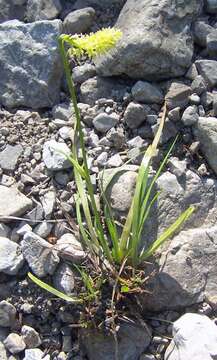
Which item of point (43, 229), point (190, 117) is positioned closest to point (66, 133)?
point (43, 229)

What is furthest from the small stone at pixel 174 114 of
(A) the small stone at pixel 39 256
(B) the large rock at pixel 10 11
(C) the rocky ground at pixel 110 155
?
(B) the large rock at pixel 10 11

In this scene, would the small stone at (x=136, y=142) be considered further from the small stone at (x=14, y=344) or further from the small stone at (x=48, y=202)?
the small stone at (x=14, y=344)

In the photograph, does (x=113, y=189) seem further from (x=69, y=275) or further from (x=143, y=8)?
(x=143, y=8)

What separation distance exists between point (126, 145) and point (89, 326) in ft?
3.81

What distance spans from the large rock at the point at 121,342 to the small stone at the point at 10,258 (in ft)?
1.74

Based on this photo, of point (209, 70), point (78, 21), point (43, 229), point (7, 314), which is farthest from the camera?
point (78, 21)

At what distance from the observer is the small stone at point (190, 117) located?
3471 millimetres

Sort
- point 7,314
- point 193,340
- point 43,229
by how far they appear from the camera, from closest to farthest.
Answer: point 193,340 → point 7,314 → point 43,229

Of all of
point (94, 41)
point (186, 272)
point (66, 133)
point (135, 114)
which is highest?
point (94, 41)

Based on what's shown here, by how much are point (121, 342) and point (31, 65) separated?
1.94 metres

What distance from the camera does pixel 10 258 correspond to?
10.4 feet

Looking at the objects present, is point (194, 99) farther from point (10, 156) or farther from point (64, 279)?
point (64, 279)

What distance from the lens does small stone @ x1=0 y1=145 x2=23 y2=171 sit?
11.5 ft

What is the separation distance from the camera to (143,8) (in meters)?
3.71
